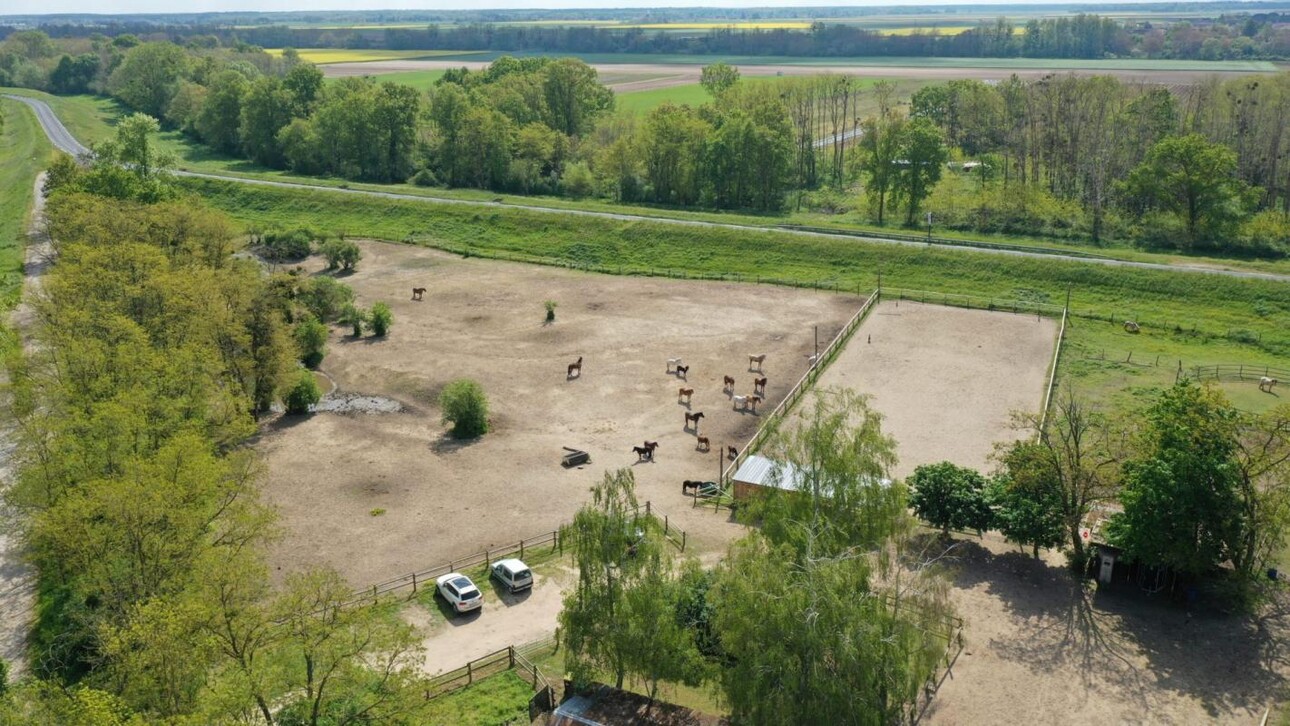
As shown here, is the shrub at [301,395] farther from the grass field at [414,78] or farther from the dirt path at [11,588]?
the grass field at [414,78]

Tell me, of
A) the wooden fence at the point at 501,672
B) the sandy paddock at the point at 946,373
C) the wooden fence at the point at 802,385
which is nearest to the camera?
the wooden fence at the point at 501,672

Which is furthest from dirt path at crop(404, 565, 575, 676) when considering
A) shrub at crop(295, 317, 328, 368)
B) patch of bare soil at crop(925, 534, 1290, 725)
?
shrub at crop(295, 317, 328, 368)

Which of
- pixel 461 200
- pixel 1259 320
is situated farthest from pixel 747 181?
pixel 1259 320

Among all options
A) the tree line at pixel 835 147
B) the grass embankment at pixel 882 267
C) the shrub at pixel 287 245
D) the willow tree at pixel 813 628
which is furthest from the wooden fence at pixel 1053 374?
the shrub at pixel 287 245

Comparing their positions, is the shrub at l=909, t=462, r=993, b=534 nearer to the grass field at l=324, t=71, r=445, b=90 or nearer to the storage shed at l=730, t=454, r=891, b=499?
the storage shed at l=730, t=454, r=891, b=499

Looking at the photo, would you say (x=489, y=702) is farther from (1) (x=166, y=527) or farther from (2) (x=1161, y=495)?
(2) (x=1161, y=495)

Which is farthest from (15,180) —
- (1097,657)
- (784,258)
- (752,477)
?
(1097,657)

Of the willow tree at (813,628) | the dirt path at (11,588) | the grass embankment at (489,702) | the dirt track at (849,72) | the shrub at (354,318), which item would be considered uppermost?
the dirt track at (849,72)
